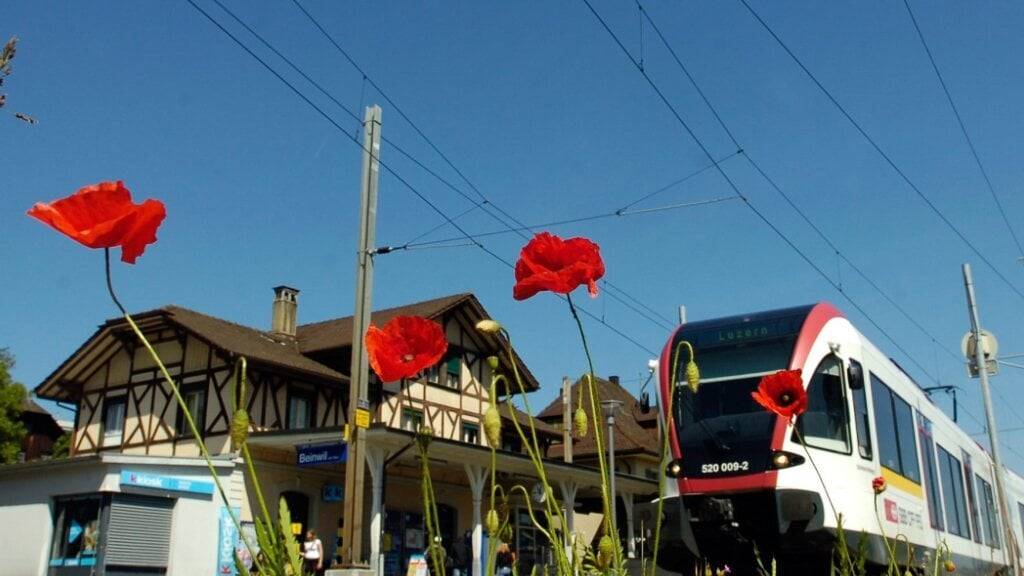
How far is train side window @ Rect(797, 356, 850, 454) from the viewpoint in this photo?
867 centimetres

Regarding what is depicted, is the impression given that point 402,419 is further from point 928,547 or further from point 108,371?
point 928,547

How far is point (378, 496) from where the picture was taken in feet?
59.6

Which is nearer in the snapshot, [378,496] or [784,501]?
[784,501]

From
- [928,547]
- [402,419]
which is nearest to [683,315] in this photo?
[402,419]

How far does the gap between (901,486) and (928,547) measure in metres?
1.03

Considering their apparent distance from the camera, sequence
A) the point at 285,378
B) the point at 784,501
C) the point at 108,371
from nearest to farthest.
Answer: the point at 784,501 < the point at 285,378 < the point at 108,371

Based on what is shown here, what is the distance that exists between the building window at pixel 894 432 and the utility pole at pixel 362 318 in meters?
6.42

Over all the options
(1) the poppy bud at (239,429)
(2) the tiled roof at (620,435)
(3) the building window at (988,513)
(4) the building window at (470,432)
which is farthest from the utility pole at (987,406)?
(2) the tiled roof at (620,435)

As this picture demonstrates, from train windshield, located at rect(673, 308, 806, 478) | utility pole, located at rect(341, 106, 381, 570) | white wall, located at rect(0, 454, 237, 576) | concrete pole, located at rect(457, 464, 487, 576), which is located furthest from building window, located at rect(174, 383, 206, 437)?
train windshield, located at rect(673, 308, 806, 478)

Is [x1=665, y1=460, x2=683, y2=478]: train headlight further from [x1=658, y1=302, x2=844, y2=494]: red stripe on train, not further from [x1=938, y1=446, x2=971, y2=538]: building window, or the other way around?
[x1=938, y1=446, x2=971, y2=538]: building window

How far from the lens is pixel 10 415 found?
36.0 m

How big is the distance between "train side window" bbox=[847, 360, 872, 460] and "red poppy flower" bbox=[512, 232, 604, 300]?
311 inches

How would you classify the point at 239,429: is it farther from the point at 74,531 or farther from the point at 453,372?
the point at 453,372

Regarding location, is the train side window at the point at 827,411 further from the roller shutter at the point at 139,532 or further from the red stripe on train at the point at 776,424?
the roller shutter at the point at 139,532
